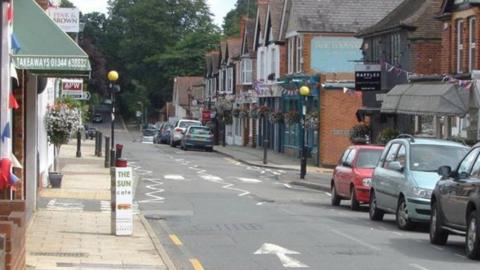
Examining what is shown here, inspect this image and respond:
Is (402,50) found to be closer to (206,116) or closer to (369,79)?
(369,79)

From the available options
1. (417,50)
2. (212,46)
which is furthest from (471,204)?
(212,46)

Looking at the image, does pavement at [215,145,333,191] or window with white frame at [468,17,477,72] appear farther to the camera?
pavement at [215,145,333,191]

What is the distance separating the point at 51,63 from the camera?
1382cm

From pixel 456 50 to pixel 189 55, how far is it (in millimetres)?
79611

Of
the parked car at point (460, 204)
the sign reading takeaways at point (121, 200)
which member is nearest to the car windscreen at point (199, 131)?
the sign reading takeaways at point (121, 200)

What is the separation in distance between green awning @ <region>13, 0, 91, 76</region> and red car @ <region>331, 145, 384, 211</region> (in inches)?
411

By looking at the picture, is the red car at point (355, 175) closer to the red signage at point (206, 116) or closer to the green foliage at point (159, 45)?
the red signage at point (206, 116)

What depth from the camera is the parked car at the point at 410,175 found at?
18297 millimetres

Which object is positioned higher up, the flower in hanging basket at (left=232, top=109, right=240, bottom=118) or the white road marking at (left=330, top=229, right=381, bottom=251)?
the flower in hanging basket at (left=232, top=109, right=240, bottom=118)

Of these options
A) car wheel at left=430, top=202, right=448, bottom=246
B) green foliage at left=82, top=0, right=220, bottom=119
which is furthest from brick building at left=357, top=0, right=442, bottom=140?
green foliage at left=82, top=0, right=220, bottom=119

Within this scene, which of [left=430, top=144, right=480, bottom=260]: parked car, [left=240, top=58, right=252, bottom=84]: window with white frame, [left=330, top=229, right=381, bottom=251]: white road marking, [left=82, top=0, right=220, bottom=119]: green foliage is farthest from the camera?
[left=82, top=0, right=220, bottom=119]: green foliage

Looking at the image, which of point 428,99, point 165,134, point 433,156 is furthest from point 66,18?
point 165,134

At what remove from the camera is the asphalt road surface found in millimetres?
14289

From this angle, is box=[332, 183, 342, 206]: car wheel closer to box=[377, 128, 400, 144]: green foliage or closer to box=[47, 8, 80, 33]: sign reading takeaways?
box=[47, 8, 80, 33]: sign reading takeaways
